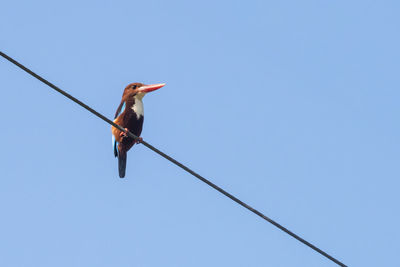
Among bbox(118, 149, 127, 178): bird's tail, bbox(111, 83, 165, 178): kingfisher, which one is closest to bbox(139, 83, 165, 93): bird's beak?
bbox(111, 83, 165, 178): kingfisher

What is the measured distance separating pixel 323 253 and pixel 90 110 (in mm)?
1847

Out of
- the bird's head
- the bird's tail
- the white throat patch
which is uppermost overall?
the bird's head

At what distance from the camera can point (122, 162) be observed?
8102 millimetres

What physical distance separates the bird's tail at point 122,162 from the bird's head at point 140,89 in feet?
2.31

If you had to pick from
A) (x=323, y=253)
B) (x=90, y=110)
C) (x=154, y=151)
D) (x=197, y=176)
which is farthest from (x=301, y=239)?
(x=90, y=110)

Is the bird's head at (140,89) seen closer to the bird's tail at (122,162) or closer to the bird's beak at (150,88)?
the bird's beak at (150,88)

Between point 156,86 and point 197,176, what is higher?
point 156,86

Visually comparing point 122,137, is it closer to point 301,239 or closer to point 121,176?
point 121,176

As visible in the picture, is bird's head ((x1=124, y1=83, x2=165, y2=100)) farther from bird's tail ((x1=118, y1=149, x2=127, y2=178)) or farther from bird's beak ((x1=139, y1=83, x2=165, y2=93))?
bird's tail ((x1=118, y1=149, x2=127, y2=178))

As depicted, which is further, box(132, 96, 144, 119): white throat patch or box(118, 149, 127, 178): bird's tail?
box(118, 149, 127, 178): bird's tail

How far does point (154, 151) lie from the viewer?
15.8ft

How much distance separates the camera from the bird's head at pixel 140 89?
8031 mm

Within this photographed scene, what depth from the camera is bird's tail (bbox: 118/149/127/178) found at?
804 centimetres

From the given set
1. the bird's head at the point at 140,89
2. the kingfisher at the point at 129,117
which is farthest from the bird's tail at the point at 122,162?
the bird's head at the point at 140,89
